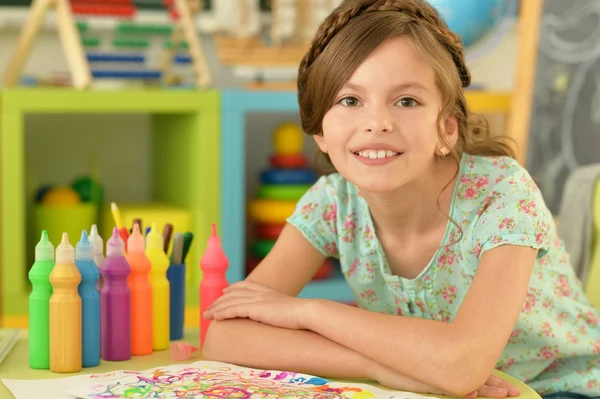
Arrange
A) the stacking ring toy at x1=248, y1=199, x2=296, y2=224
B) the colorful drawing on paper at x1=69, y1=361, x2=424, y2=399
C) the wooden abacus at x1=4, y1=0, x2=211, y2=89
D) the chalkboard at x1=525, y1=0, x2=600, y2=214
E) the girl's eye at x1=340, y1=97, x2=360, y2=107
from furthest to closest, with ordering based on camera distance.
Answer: the chalkboard at x1=525, y1=0, x2=600, y2=214
the stacking ring toy at x1=248, y1=199, x2=296, y2=224
the wooden abacus at x1=4, y1=0, x2=211, y2=89
the girl's eye at x1=340, y1=97, x2=360, y2=107
the colorful drawing on paper at x1=69, y1=361, x2=424, y2=399

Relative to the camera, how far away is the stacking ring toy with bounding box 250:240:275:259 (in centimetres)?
253

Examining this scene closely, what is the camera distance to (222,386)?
0.89 m

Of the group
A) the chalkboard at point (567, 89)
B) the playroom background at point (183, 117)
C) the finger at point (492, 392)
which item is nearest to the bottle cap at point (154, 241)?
the finger at point (492, 392)

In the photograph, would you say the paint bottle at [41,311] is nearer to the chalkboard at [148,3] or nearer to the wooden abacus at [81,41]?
the wooden abacus at [81,41]

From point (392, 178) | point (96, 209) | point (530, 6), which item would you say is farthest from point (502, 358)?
point (530, 6)

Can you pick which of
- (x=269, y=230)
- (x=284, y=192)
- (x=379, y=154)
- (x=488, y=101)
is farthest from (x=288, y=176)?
(x=379, y=154)

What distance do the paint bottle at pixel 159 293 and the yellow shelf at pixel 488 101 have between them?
1684 millimetres

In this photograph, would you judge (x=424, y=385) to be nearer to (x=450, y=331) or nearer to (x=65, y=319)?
(x=450, y=331)

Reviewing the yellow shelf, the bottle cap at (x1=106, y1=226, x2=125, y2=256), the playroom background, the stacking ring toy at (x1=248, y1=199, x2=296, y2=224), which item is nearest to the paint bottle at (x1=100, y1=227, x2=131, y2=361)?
the bottle cap at (x1=106, y1=226, x2=125, y2=256)

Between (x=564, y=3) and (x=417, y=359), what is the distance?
212 centimetres

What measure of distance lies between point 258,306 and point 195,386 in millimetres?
188

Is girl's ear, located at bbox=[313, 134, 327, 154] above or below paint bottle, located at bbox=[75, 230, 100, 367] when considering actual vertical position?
above

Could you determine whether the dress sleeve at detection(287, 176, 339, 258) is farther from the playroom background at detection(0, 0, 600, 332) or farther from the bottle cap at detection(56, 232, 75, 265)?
the playroom background at detection(0, 0, 600, 332)

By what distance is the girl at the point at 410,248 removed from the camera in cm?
96
